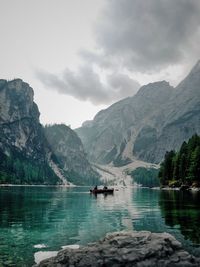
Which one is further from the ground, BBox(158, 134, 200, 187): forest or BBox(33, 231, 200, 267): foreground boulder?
BBox(158, 134, 200, 187): forest

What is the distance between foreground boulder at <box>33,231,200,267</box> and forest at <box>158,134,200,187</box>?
11939 centimetres

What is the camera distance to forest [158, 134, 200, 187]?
462 ft

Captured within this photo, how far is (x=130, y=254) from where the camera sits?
21219 millimetres

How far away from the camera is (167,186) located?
18600 centimetres

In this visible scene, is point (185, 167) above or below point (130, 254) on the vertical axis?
above

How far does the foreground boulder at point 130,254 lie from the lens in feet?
68.7

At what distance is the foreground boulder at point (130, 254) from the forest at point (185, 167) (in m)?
119

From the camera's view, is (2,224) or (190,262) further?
(2,224)

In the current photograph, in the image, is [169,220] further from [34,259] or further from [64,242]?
[34,259]

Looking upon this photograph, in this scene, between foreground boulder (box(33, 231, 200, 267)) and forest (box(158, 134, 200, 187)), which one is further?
forest (box(158, 134, 200, 187))

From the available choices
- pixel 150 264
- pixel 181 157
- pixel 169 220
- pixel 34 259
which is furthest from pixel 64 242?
pixel 181 157

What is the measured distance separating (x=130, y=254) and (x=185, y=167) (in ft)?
464

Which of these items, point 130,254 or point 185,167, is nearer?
point 130,254

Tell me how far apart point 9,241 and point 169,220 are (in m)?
23.5
